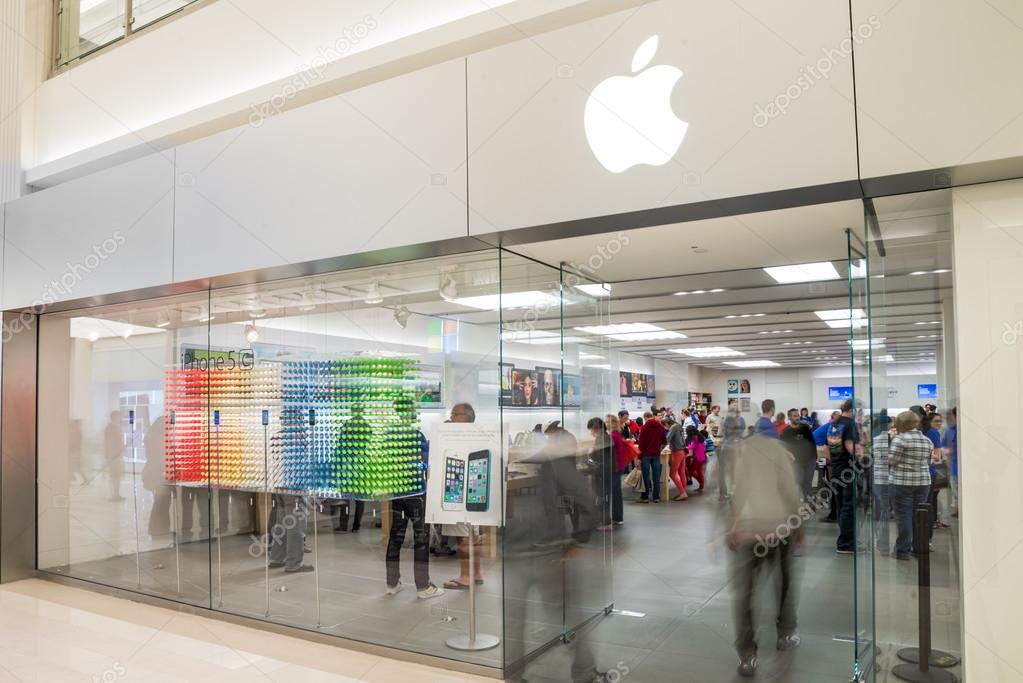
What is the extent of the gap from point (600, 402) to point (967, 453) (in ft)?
8.62

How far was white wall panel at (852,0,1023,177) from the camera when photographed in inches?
112

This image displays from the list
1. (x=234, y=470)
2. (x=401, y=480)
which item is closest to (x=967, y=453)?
(x=401, y=480)

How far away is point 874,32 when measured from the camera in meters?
3.08

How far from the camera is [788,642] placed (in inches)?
186

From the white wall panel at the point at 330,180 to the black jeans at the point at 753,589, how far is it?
2726mm

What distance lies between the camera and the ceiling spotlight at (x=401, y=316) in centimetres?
501

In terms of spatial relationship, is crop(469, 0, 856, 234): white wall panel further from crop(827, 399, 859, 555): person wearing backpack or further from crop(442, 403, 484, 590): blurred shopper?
crop(827, 399, 859, 555): person wearing backpack

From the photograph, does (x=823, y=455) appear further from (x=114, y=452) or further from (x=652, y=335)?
(x=114, y=452)

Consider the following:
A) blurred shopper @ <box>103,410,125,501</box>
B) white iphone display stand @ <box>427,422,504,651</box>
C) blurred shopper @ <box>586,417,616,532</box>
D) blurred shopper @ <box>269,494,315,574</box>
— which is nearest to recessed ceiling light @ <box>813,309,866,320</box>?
blurred shopper @ <box>586,417,616,532</box>

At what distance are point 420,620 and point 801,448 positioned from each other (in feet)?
9.31

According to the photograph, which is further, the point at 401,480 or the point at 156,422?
the point at 156,422

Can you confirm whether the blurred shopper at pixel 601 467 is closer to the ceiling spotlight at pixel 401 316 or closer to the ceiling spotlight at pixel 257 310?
the ceiling spotlight at pixel 401 316

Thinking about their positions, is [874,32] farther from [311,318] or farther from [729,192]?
[311,318]

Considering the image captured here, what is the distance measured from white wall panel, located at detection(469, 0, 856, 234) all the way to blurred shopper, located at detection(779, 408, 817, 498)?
7.25ft
